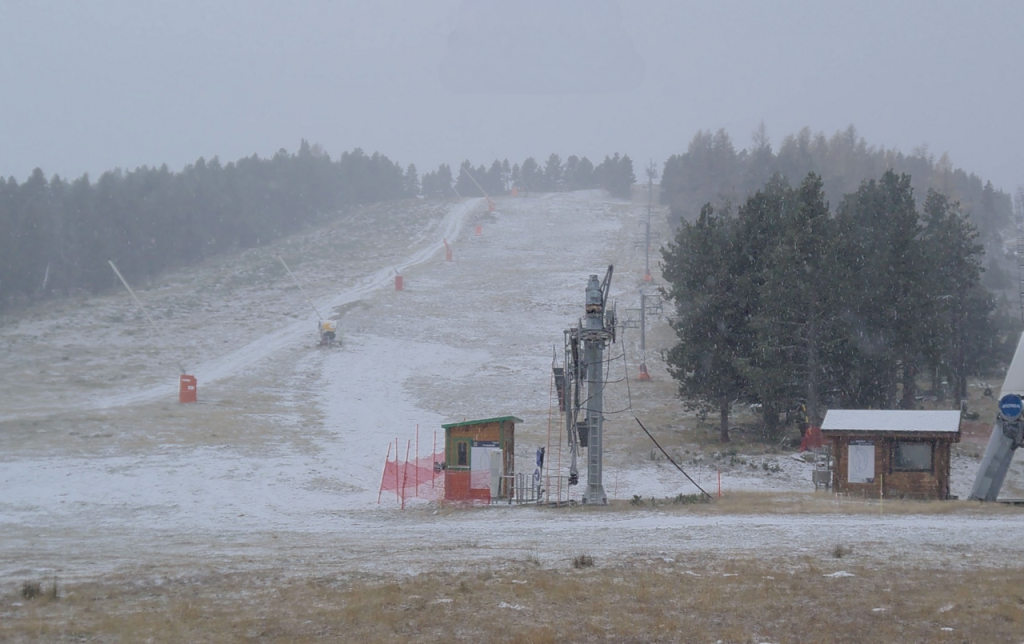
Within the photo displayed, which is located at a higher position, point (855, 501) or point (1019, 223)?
point (1019, 223)

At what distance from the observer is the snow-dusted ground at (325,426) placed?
55.1ft

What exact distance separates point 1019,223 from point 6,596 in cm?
16822

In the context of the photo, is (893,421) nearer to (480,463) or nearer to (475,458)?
(480,463)

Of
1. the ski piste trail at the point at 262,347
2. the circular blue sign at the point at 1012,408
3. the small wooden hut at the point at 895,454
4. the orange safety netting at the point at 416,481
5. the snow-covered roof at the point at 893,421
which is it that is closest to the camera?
the circular blue sign at the point at 1012,408

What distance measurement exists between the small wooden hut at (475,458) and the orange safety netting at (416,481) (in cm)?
64

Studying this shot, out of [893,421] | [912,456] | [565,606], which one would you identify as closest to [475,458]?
[893,421]

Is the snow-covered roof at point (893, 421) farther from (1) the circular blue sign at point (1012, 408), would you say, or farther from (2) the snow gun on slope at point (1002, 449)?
(1) the circular blue sign at point (1012, 408)

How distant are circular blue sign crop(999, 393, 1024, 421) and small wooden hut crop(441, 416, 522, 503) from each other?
13583 millimetres

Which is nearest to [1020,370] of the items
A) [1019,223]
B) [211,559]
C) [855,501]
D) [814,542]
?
[855,501]

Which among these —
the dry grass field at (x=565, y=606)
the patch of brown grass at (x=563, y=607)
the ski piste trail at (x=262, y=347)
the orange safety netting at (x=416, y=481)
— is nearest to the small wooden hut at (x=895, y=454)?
the orange safety netting at (x=416, y=481)

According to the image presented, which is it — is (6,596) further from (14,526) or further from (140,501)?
(140,501)

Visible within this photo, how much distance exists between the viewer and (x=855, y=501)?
22922 millimetres

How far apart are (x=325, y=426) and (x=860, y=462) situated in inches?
899

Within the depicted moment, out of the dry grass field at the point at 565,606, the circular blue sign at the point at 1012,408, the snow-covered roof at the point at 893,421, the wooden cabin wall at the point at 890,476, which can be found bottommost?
the wooden cabin wall at the point at 890,476
